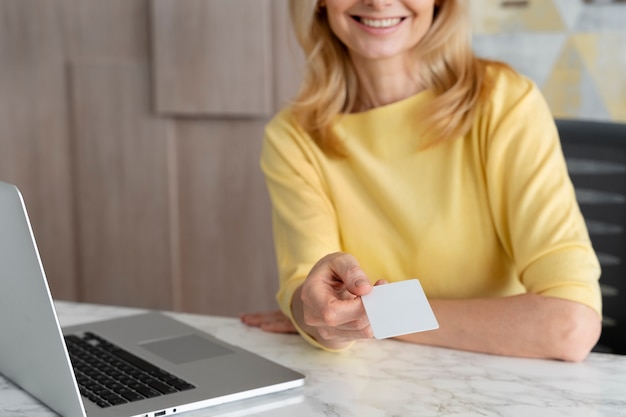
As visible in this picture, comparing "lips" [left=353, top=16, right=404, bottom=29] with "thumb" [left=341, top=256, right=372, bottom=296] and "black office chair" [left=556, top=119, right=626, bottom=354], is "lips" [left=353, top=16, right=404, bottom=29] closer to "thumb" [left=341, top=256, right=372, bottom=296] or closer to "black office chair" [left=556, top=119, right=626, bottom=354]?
"black office chair" [left=556, top=119, right=626, bottom=354]

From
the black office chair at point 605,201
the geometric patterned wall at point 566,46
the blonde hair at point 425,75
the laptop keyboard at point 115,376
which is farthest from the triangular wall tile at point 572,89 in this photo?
the laptop keyboard at point 115,376

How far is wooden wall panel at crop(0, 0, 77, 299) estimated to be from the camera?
115 inches

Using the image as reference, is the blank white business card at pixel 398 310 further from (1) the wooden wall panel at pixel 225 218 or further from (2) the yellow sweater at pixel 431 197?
(1) the wooden wall panel at pixel 225 218

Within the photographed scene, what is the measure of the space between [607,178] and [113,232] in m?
1.73

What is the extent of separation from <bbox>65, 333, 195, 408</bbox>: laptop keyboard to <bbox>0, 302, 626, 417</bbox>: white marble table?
0.06 m

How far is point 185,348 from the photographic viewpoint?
1.30 m

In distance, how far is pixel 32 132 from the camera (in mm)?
2984

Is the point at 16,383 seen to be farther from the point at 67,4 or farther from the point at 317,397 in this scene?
the point at 67,4

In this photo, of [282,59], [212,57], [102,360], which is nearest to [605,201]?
[102,360]

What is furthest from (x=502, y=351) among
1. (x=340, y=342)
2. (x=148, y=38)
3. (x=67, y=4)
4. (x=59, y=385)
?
(x=67, y=4)

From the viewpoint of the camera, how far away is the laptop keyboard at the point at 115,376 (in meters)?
1.10

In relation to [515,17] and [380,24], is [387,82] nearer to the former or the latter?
[380,24]

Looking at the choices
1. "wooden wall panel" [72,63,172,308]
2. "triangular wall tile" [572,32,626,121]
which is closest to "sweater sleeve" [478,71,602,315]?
"triangular wall tile" [572,32,626,121]

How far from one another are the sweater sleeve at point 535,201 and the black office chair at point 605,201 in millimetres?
174
